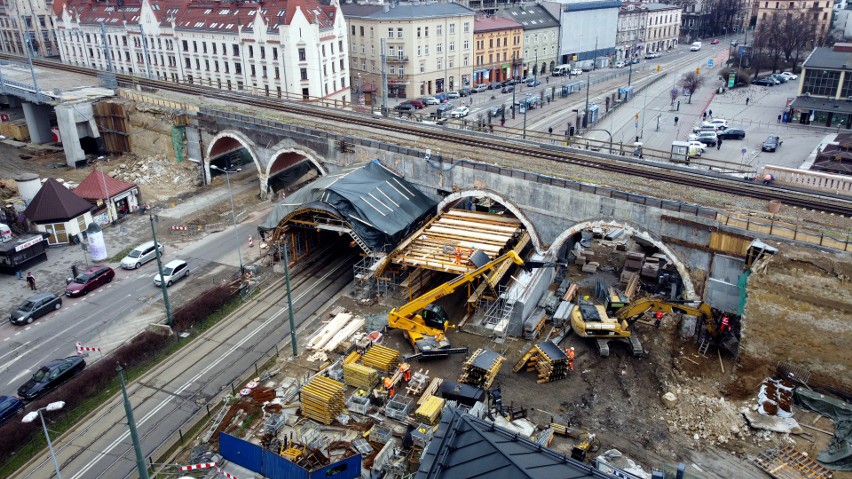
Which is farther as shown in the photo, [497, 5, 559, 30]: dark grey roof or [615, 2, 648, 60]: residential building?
[615, 2, 648, 60]: residential building

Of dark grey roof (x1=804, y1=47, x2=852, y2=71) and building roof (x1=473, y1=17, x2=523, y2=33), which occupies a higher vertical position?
building roof (x1=473, y1=17, x2=523, y2=33)

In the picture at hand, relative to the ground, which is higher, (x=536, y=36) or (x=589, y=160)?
(x=536, y=36)

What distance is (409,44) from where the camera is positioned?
85125mm

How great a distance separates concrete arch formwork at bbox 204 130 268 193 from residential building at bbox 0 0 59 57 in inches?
2829

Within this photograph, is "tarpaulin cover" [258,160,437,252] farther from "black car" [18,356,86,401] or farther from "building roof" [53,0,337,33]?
"building roof" [53,0,337,33]

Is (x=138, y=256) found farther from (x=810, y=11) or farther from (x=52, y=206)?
(x=810, y=11)

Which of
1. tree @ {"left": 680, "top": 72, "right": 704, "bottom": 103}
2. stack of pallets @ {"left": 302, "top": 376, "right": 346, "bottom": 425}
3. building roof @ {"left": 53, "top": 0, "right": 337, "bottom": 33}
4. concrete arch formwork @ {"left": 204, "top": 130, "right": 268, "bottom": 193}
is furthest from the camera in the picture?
tree @ {"left": 680, "top": 72, "right": 704, "bottom": 103}

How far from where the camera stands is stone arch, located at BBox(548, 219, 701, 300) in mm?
34188

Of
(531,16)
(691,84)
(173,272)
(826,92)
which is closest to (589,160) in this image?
(173,272)

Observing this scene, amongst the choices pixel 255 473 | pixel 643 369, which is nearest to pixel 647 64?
pixel 643 369

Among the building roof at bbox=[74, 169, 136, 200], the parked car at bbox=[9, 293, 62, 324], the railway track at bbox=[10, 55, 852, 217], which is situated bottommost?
the parked car at bbox=[9, 293, 62, 324]

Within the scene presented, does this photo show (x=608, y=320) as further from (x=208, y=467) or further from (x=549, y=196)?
(x=208, y=467)

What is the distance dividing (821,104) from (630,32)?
188 ft

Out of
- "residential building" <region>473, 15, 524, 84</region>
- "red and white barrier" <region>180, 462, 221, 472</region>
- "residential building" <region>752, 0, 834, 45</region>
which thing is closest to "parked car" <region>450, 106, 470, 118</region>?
"residential building" <region>473, 15, 524, 84</region>
